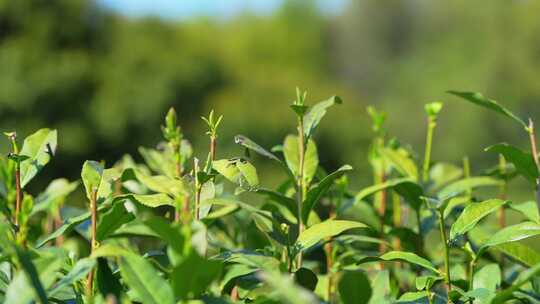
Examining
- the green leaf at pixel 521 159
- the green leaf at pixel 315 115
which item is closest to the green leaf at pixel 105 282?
the green leaf at pixel 315 115

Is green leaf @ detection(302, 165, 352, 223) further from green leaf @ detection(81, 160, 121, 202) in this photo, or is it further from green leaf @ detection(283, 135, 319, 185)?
green leaf @ detection(81, 160, 121, 202)

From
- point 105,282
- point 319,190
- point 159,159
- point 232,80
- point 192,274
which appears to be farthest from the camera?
point 232,80

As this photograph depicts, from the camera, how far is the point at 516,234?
0.60 metres

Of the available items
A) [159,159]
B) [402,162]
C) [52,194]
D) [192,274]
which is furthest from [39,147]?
[402,162]

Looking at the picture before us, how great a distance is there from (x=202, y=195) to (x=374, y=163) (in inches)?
19.3

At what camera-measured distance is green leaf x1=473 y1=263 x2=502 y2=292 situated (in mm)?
619

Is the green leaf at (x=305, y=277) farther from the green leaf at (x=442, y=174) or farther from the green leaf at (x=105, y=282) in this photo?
the green leaf at (x=442, y=174)

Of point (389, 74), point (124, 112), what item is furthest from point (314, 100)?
point (389, 74)

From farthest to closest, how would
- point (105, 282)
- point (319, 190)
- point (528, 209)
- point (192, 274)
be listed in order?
1. point (528, 209)
2. point (319, 190)
3. point (105, 282)
4. point (192, 274)

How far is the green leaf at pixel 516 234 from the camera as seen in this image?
593mm

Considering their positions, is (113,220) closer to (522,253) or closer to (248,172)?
(248,172)

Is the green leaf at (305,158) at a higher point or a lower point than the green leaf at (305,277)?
higher

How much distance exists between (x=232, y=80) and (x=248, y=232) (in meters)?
15.0

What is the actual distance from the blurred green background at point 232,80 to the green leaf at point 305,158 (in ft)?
24.5
